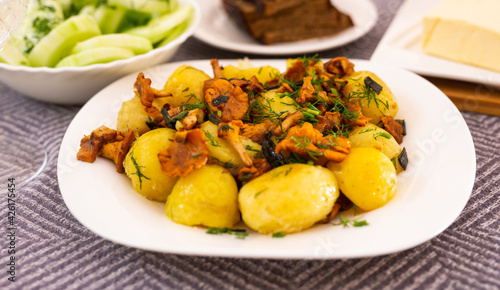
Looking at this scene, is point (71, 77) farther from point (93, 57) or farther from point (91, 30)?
point (91, 30)

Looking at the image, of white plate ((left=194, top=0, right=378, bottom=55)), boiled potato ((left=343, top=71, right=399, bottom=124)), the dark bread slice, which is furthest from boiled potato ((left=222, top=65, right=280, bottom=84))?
the dark bread slice

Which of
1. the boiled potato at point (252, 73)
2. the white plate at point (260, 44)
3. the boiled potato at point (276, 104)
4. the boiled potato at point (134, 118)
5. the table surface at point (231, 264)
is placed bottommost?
the table surface at point (231, 264)

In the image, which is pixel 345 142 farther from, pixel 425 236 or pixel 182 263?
pixel 182 263

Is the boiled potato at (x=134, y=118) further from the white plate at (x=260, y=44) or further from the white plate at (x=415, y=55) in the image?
the white plate at (x=415, y=55)

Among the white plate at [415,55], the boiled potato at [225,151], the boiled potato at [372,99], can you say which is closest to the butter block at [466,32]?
the white plate at [415,55]

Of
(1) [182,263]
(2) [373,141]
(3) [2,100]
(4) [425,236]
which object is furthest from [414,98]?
(3) [2,100]

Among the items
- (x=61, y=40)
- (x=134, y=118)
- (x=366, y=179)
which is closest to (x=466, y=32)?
(x=366, y=179)

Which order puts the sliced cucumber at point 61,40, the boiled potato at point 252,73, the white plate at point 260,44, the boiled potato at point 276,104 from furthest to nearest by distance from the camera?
1. the white plate at point 260,44
2. the sliced cucumber at point 61,40
3. the boiled potato at point 252,73
4. the boiled potato at point 276,104
